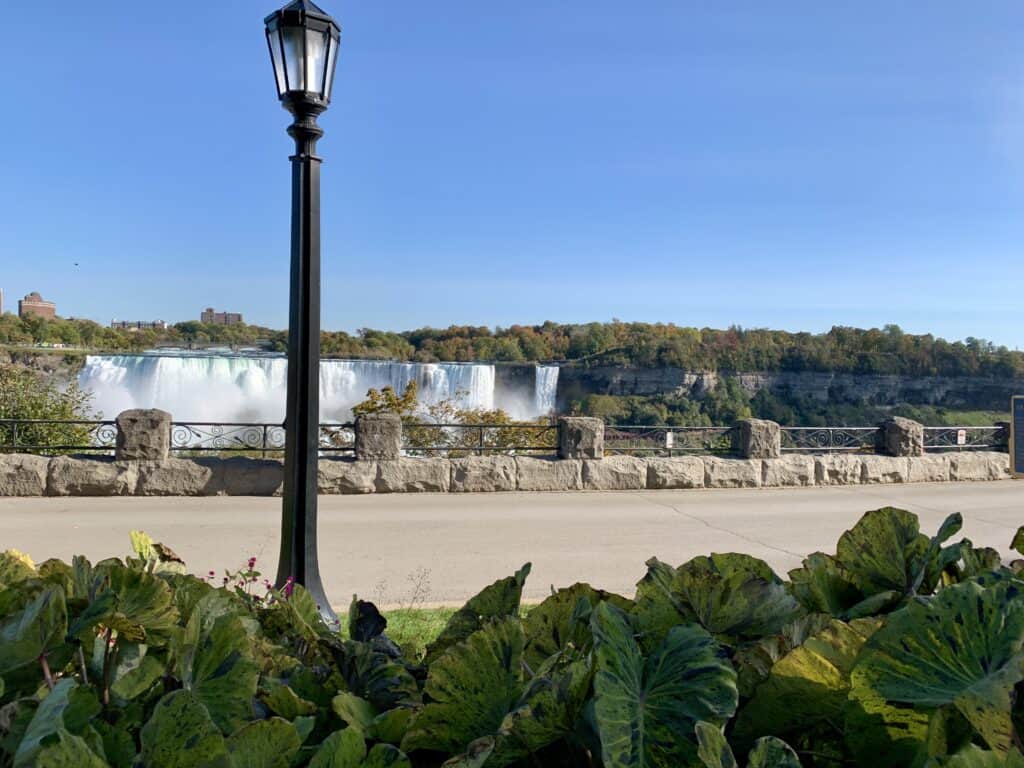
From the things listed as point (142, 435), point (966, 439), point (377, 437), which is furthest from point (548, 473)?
point (966, 439)

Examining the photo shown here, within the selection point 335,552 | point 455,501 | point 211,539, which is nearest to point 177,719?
point 335,552

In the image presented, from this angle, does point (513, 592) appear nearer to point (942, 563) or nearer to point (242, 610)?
point (242, 610)

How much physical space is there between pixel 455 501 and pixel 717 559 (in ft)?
33.1

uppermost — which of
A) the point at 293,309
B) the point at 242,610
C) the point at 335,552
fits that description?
the point at 293,309

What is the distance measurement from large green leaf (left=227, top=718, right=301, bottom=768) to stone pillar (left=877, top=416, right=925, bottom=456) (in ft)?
49.0

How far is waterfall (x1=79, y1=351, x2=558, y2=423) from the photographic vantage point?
1404 inches

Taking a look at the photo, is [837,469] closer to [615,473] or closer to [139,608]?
[615,473]

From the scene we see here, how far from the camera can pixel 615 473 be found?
12.3 m

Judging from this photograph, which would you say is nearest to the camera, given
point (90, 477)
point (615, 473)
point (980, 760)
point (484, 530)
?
point (980, 760)

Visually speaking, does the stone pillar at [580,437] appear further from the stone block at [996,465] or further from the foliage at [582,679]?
the foliage at [582,679]

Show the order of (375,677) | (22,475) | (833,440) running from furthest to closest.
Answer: (833,440)
(22,475)
(375,677)

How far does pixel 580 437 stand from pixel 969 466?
25.4ft

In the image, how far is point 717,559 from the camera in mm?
1074

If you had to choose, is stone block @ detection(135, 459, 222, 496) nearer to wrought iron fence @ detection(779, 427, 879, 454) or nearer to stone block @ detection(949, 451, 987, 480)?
wrought iron fence @ detection(779, 427, 879, 454)
